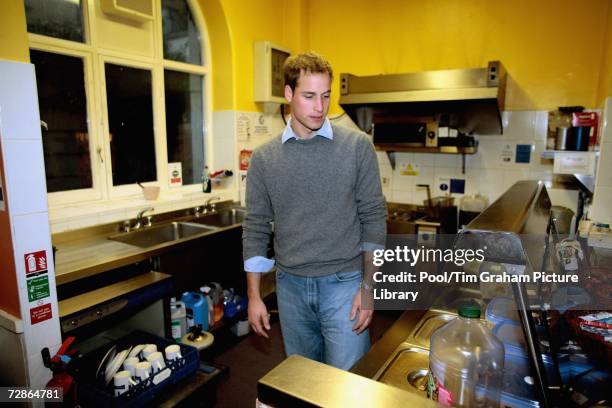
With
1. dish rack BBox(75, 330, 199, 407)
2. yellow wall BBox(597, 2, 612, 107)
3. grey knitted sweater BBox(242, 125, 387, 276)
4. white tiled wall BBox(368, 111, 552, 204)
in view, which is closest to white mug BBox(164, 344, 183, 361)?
dish rack BBox(75, 330, 199, 407)

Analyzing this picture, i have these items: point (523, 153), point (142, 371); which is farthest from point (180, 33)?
point (523, 153)

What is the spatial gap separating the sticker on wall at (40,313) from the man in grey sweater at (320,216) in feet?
2.63

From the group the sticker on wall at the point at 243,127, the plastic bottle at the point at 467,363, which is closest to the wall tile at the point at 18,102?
the plastic bottle at the point at 467,363

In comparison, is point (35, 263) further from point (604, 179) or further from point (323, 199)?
point (604, 179)

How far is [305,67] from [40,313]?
1361 mm

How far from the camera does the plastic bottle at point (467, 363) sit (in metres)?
0.72

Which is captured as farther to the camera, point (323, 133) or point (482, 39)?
point (482, 39)

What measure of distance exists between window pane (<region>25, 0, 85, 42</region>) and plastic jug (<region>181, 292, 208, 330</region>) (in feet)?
5.57

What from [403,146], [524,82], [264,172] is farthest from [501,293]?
[524,82]

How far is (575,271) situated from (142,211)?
2.36 meters

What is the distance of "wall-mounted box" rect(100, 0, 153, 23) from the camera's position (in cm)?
247

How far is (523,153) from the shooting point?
10.0 ft

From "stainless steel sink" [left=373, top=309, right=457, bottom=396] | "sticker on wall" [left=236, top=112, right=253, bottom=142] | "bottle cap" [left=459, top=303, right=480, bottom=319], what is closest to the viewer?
"bottle cap" [left=459, top=303, right=480, bottom=319]

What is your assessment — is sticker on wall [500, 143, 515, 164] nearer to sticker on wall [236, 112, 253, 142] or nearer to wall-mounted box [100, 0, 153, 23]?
sticker on wall [236, 112, 253, 142]
